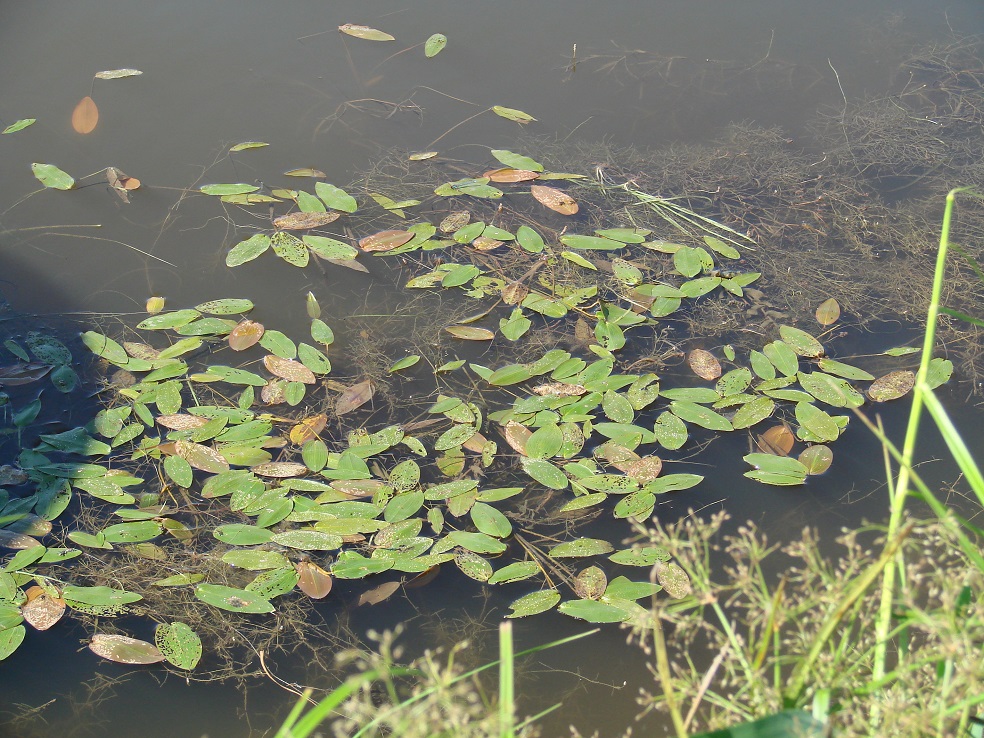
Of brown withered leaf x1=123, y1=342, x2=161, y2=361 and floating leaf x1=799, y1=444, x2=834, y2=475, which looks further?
brown withered leaf x1=123, y1=342, x2=161, y2=361

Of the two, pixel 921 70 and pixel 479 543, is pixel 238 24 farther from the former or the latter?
pixel 921 70

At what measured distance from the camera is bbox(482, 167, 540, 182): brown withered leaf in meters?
2.87

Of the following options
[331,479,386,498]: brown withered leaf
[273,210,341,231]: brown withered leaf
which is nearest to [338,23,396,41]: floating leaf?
[273,210,341,231]: brown withered leaf

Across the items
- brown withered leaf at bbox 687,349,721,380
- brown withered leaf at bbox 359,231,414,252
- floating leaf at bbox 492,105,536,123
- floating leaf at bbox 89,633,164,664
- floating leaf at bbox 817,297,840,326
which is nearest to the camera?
floating leaf at bbox 89,633,164,664

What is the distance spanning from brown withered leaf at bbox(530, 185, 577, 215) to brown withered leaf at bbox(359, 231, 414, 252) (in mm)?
522

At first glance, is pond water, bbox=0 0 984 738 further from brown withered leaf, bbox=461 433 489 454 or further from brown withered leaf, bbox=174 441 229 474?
brown withered leaf, bbox=174 441 229 474

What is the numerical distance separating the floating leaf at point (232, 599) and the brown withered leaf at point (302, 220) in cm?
135

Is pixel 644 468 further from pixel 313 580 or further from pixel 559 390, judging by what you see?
pixel 313 580

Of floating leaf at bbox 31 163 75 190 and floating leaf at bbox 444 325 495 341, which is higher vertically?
floating leaf at bbox 31 163 75 190

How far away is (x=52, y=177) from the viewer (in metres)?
2.82

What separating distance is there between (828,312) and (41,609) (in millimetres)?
2373

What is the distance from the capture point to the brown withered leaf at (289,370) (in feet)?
7.32

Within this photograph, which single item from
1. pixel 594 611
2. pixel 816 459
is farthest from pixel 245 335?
pixel 816 459

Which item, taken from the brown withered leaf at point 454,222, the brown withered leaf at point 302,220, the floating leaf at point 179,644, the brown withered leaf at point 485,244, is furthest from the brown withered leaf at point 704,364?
the floating leaf at point 179,644
